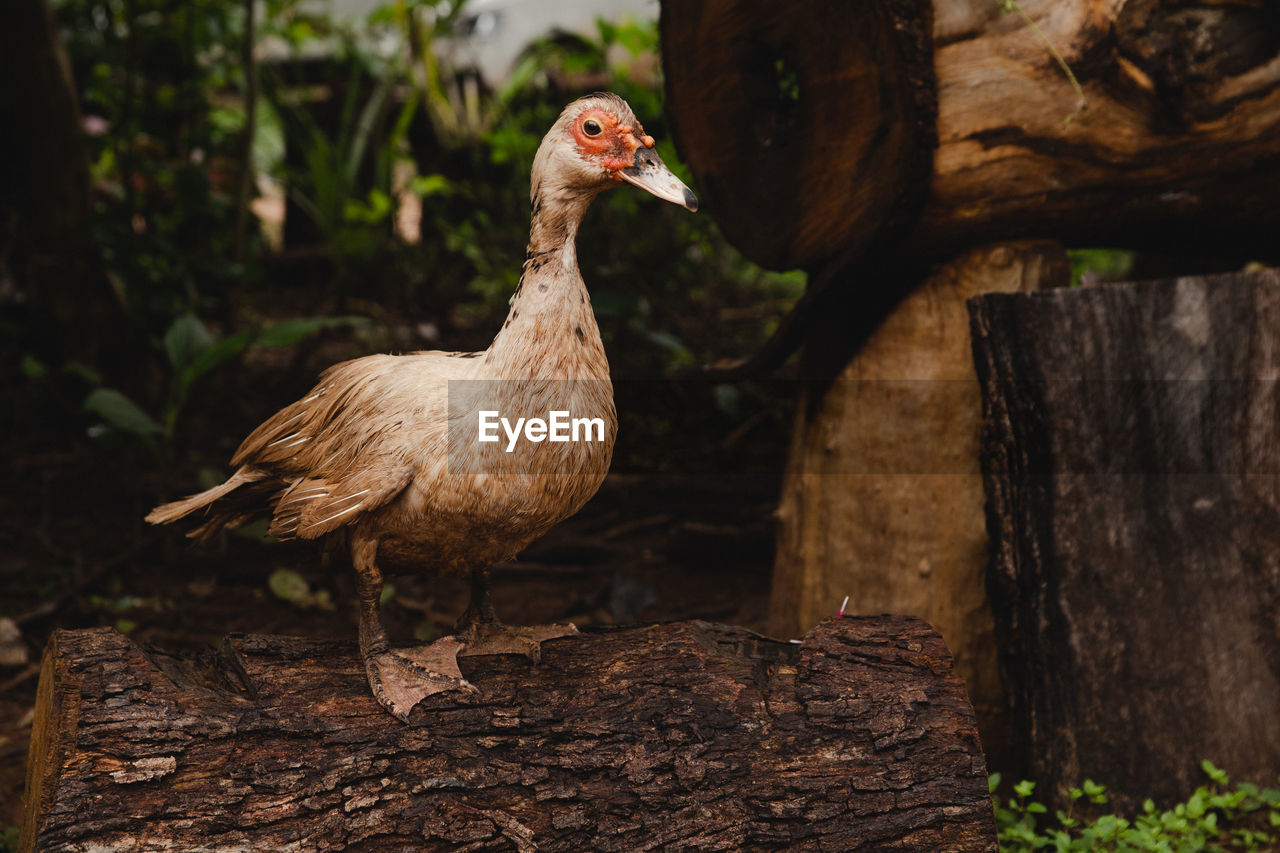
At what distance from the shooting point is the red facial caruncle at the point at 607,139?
218 cm

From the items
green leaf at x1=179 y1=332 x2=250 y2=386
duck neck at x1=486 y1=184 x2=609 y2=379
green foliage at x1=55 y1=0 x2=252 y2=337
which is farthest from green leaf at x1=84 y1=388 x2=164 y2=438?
duck neck at x1=486 y1=184 x2=609 y2=379

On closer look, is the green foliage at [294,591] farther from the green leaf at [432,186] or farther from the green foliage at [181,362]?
the green leaf at [432,186]

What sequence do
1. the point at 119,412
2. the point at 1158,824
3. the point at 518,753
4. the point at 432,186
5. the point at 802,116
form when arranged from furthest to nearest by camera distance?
the point at 432,186
the point at 119,412
the point at 802,116
the point at 1158,824
the point at 518,753

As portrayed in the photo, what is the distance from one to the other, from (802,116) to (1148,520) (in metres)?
1.56

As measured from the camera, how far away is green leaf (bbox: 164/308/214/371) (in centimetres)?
394

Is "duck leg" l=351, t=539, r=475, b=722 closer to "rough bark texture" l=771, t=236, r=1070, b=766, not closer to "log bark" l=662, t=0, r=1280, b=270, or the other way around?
"rough bark texture" l=771, t=236, r=1070, b=766

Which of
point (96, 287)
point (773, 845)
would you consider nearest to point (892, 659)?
point (773, 845)

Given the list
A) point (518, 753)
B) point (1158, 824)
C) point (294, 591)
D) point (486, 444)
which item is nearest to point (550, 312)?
point (486, 444)

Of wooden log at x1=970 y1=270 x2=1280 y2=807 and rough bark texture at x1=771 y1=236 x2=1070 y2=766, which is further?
rough bark texture at x1=771 y1=236 x2=1070 y2=766

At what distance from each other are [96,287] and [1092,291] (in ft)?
14.6

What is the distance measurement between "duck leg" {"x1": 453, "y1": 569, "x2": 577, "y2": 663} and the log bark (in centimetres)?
146

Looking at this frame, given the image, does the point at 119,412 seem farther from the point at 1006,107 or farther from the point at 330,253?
the point at 1006,107

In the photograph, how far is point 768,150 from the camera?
10.1ft

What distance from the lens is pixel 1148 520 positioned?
273cm
